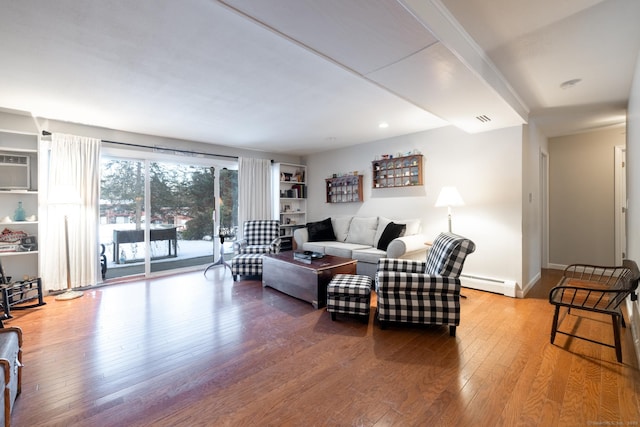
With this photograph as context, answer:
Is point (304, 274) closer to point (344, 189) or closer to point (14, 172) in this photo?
point (344, 189)

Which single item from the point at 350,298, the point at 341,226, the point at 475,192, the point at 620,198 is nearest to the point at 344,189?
the point at 341,226

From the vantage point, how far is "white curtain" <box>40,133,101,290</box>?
143 inches

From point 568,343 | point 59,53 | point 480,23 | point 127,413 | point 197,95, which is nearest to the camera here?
point 127,413

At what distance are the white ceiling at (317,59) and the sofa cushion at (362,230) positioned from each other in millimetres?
1784

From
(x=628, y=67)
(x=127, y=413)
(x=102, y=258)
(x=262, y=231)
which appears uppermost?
(x=628, y=67)

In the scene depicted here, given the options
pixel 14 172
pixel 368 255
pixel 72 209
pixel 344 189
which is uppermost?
pixel 14 172

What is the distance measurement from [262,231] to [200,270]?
1337mm

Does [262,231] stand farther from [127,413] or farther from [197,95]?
[127,413]

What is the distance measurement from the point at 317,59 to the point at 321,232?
325 centimetres

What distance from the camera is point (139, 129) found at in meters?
4.16

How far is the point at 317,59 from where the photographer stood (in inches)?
87.7

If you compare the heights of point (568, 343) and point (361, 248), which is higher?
point (361, 248)

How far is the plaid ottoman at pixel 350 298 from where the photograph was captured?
268 cm

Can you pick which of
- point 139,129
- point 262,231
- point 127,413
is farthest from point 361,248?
point 139,129
